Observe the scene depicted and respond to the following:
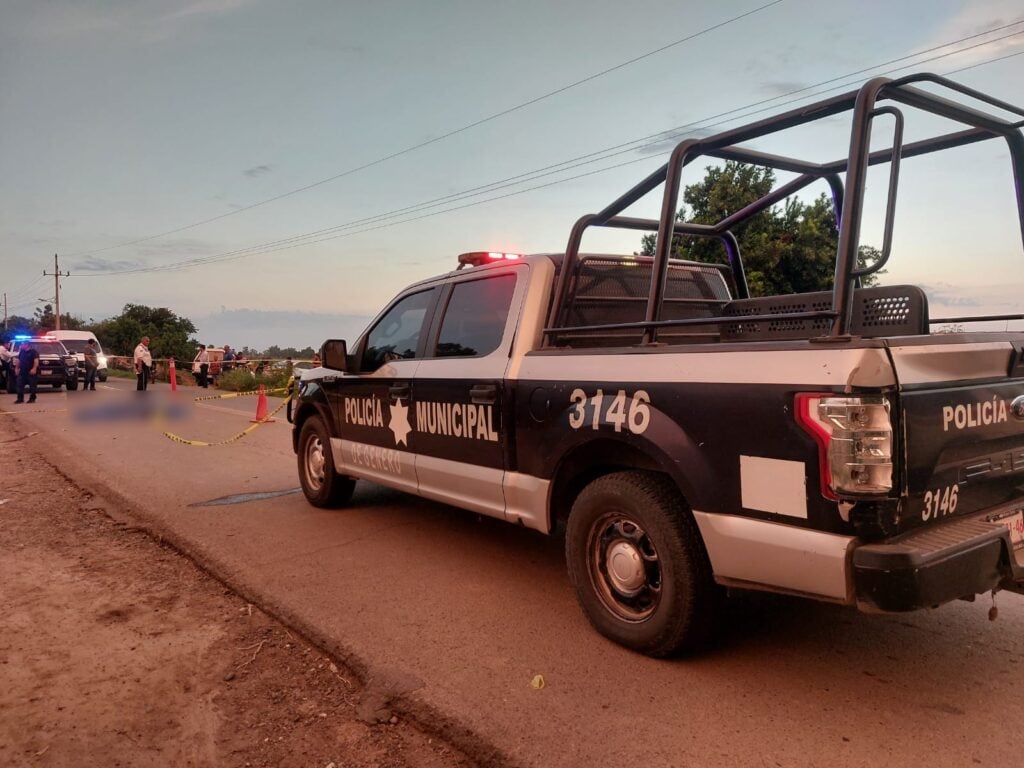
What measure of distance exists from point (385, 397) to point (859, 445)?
11.5 feet

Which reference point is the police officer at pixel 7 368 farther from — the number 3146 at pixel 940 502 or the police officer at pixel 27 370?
the number 3146 at pixel 940 502

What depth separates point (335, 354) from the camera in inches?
225

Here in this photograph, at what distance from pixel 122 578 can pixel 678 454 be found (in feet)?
12.1

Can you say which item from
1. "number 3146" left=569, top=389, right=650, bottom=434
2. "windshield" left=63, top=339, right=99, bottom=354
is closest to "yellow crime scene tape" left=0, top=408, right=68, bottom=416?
"windshield" left=63, top=339, right=99, bottom=354

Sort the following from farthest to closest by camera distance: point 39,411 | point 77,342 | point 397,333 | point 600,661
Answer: point 77,342 → point 39,411 → point 397,333 → point 600,661

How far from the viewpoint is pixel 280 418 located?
1455 cm

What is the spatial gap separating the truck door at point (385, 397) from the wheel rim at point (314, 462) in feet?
1.31

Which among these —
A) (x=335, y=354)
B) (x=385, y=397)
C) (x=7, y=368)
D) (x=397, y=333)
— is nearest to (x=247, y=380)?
(x=7, y=368)

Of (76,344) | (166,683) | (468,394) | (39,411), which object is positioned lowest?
(166,683)

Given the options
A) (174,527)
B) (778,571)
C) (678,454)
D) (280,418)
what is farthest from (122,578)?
(280,418)

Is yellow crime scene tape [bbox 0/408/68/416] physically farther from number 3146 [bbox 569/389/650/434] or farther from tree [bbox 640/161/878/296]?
number 3146 [bbox 569/389/650/434]

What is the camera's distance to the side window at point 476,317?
449 cm

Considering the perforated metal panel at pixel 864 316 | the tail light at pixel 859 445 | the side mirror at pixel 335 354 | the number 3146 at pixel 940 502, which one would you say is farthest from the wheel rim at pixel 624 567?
the side mirror at pixel 335 354

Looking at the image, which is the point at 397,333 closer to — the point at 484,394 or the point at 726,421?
the point at 484,394
